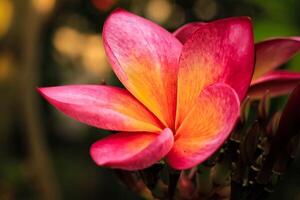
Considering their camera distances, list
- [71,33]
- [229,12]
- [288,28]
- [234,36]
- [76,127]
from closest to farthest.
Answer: [234,36]
[288,28]
[229,12]
[71,33]
[76,127]

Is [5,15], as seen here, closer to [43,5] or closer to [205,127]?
[43,5]

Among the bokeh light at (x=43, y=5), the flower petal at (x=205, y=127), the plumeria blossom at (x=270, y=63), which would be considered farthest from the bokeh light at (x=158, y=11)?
the flower petal at (x=205, y=127)

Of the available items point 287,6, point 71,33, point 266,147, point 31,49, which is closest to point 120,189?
point 71,33

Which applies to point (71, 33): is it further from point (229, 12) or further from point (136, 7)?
point (229, 12)

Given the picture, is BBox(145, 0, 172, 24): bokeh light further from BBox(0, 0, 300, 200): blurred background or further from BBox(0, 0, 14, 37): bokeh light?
BBox(0, 0, 14, 37): bokeh light

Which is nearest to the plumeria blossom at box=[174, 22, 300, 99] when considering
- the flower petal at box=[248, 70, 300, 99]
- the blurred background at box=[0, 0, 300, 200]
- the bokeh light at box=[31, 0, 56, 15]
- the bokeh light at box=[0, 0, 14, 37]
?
the flower petal at box=[248, 70, 300, 99]

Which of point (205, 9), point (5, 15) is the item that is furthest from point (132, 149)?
point (5, 15)
